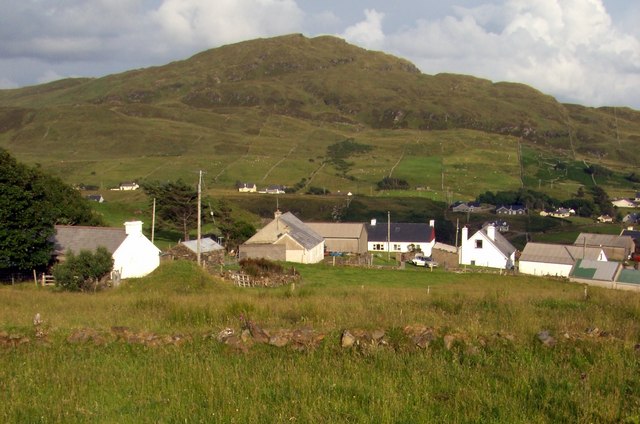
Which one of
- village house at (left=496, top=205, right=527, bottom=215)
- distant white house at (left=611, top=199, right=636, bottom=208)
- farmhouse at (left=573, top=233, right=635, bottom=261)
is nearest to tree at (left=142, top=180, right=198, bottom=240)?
farmhouse at (left=573, top=233, right=635, bottom=261)

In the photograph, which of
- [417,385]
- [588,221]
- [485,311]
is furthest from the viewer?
[588,221]

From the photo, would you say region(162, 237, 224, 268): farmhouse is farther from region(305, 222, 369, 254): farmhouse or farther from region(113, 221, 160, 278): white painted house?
region(305, 222, 369, 254): farmhouse

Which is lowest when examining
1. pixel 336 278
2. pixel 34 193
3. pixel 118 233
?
pixel 336 278

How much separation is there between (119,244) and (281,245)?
22.2 m

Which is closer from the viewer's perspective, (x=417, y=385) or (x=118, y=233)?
(x=417, y=385)

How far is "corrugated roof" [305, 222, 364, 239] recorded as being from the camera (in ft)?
259

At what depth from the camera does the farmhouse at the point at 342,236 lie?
257 ft

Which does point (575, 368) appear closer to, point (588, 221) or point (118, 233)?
point (118, 233)

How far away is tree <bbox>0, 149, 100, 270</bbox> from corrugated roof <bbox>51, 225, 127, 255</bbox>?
2384 mm

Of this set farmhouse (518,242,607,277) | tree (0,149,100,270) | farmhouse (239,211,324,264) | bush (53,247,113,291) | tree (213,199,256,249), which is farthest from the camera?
farmhouse (518,242,607,277)

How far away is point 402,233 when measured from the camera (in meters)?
84.6

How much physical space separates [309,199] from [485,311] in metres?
114

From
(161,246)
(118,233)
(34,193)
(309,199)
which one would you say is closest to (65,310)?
(34,193)

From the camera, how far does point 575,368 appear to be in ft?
28.5
